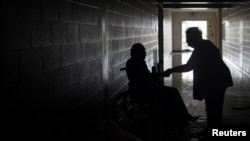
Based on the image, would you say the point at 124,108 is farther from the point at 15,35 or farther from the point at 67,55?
the point at 15,35

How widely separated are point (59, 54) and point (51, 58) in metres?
0.29

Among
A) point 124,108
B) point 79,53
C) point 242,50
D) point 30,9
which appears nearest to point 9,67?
point 30,9

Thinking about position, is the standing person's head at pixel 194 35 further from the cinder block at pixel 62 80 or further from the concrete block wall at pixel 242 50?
the concrete block wall at pixel 242 50

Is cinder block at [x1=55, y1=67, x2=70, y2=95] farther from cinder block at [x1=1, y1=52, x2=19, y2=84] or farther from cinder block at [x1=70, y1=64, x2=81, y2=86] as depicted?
cinder block at [x1=1, y1=52, x2=19, y2=84]

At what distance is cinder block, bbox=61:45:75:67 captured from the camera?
4207 mm

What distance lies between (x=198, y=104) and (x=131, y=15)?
2.47 m

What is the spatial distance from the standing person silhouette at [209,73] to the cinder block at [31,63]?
206 cm

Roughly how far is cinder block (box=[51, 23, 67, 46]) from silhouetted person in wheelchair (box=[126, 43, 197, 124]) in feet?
5.40

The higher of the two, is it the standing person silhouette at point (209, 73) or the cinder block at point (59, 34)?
the cinder block at point (59, 34)

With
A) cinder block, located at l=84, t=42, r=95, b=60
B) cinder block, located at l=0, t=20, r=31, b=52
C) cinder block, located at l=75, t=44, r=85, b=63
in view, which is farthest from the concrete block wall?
cinder block, located at l=0, t=20, r=31, b=52

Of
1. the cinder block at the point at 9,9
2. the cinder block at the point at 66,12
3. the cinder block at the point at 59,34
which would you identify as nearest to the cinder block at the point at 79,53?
the cinder block at the point at 66,12

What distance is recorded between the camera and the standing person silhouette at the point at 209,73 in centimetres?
496

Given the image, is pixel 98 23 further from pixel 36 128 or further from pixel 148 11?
pixel 148 11

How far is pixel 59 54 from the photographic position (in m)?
4.07
